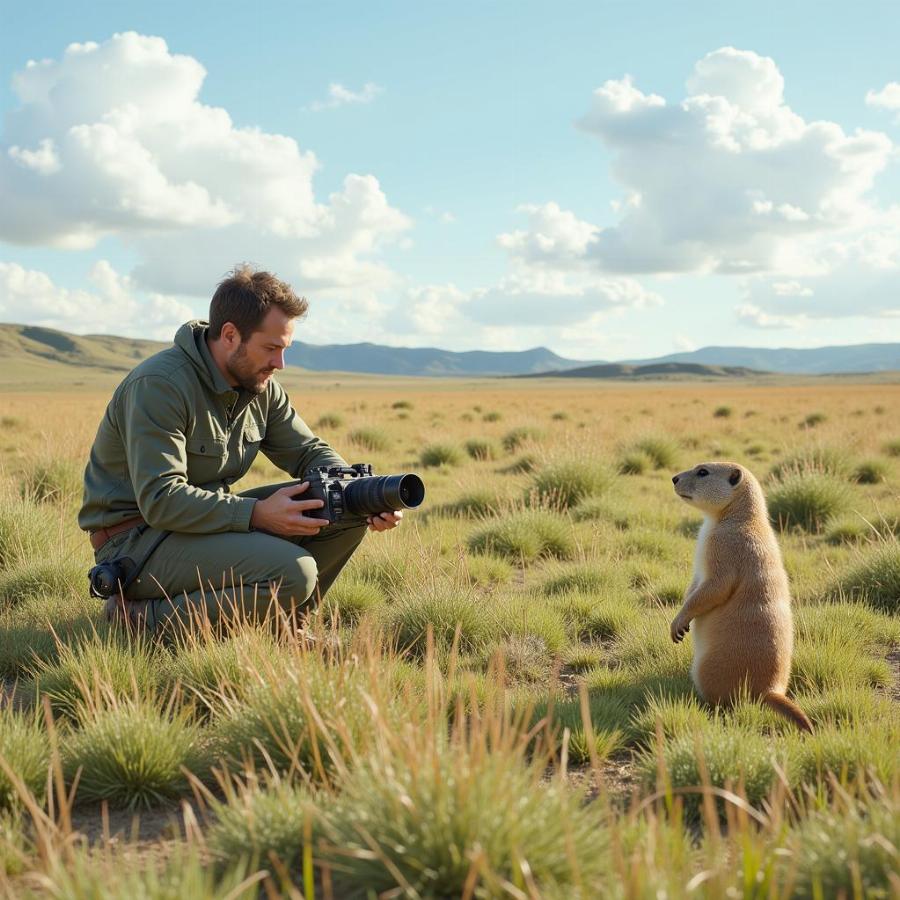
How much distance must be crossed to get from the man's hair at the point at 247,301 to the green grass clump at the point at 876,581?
4.15 meters

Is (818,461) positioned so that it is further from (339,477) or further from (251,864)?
(251,864)

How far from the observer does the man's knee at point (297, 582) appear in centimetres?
461

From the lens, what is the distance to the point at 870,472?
11.9 m

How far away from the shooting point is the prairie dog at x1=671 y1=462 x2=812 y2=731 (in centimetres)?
397

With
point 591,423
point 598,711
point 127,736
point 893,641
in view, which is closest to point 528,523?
point 893,641

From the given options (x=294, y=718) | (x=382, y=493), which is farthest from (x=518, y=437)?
(x=294, y=718)

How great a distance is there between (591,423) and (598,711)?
59.7 feet

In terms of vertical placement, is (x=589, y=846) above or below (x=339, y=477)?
below

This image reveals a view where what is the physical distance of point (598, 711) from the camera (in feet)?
13.3

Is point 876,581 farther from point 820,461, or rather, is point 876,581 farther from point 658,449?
point 658,449

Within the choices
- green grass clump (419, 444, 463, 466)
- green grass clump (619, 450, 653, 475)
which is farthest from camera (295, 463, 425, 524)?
green grass clump (419, 444, 463, 466)

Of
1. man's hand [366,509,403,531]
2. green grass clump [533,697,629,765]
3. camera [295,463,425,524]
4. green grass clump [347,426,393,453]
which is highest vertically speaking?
camera [295,463,425,524]

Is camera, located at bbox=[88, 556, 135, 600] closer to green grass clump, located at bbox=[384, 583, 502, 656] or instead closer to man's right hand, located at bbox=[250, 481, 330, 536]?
man's right hand, located at bbox=[250, 481, 330, 536]

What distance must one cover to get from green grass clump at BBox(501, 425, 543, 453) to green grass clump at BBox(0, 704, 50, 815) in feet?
41.9
